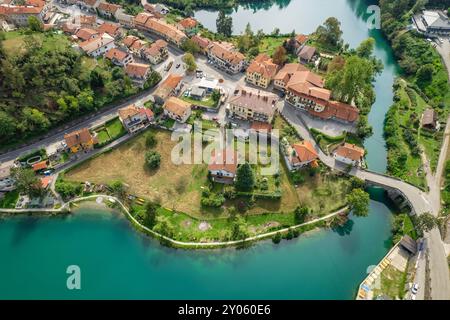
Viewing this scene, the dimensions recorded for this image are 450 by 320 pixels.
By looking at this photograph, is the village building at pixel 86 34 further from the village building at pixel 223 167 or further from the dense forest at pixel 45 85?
the village building at pixel 223 167

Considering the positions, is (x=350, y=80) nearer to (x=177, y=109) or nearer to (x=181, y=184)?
(x=177, y=109)

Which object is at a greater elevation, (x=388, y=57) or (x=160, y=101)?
(x=388, y=57)

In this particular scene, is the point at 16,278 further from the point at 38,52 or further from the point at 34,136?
the point at 38,52

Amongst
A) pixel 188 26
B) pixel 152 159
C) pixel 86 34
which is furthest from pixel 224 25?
pixel 152 159

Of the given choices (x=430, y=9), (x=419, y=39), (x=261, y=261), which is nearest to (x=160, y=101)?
(x=261, y=261)

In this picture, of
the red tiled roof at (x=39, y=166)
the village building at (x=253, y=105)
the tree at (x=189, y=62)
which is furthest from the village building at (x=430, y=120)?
the red tiled roof at (x=39, y=166)

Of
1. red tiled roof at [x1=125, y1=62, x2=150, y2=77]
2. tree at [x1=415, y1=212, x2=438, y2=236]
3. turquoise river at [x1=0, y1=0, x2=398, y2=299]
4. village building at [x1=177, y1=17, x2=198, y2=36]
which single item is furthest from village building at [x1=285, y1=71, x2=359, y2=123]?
village building at [x1=177, y1=17, x2=198, y2=36]
